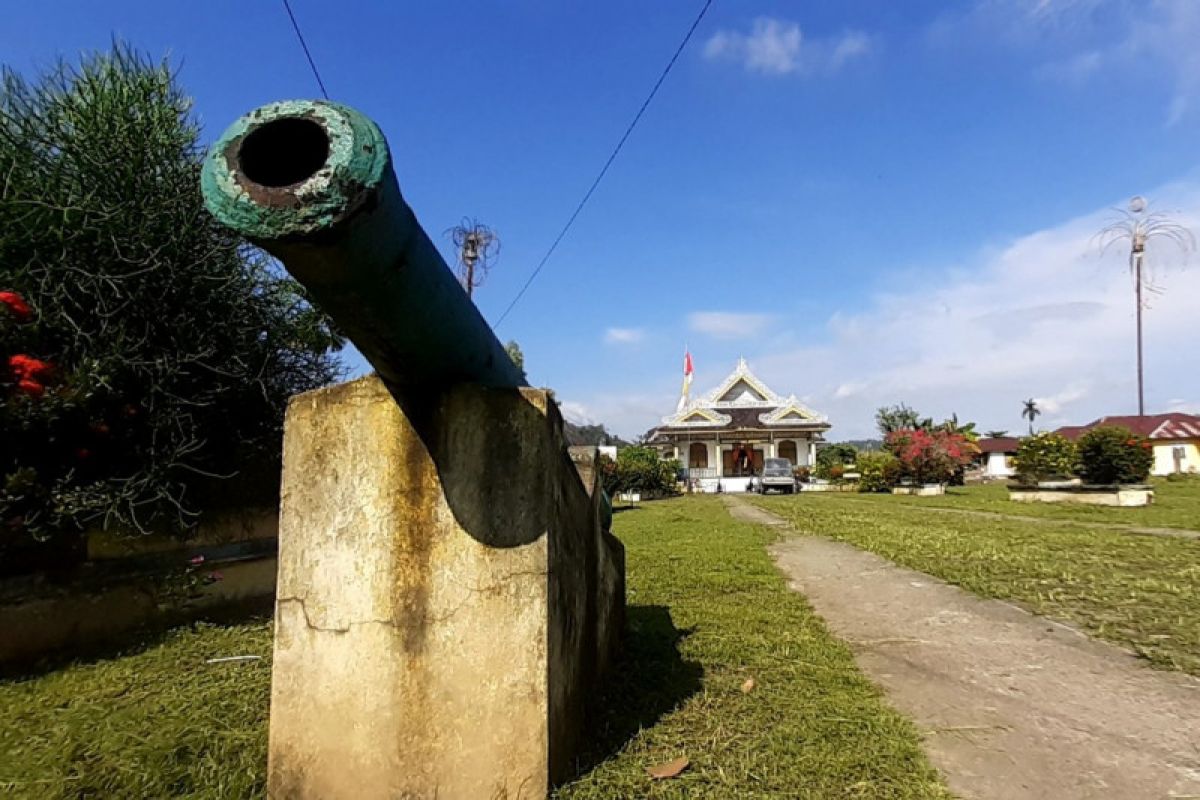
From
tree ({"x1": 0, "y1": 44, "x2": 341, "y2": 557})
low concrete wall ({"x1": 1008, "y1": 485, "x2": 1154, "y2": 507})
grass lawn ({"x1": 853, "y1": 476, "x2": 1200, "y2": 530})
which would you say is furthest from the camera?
low concrete wall ({"x1": 1008, "y1": 485, "x2": 1154, "y2": 507})

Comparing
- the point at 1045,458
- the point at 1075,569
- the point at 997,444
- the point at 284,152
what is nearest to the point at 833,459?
the point at 1045,458

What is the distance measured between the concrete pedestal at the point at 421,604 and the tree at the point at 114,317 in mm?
2938

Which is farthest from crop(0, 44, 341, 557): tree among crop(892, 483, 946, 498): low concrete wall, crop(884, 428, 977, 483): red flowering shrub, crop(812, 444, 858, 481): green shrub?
crop(812, 444, 858, 481): green shrub

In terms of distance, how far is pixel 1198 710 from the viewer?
3.01 meters

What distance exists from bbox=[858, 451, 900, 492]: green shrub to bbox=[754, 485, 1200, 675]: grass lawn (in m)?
14.8

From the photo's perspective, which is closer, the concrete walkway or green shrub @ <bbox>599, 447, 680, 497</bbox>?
the concrete walkway

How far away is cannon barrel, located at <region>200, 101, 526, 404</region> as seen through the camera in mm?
1317

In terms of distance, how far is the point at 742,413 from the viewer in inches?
1610

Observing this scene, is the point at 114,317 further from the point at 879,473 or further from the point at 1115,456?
the point at 879,473

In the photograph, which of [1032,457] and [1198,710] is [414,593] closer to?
[1198,710]

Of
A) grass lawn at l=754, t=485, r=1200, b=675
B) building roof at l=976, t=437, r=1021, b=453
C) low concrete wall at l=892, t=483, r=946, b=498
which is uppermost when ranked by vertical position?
building roof at l=976, t=437, r=1021, b=453

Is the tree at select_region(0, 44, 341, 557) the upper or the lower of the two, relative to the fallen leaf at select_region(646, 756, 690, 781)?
upper

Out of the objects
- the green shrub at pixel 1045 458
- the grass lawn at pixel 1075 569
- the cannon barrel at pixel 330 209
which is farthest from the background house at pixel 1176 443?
the cannon barrel at pixel 330 209

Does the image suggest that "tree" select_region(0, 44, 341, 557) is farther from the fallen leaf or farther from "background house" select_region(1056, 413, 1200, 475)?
"background house" select_region(1056, 413, 1200, 475)
